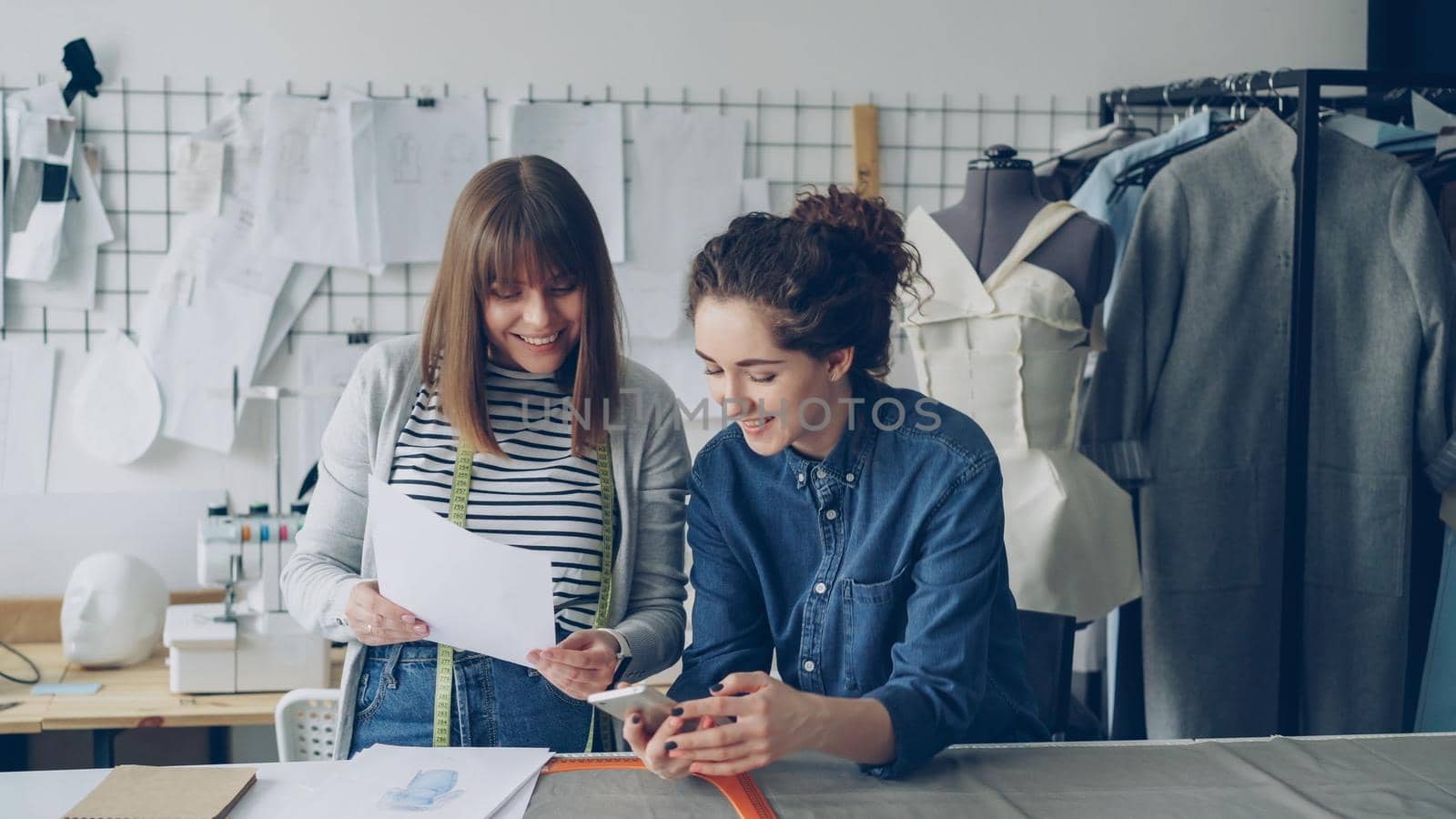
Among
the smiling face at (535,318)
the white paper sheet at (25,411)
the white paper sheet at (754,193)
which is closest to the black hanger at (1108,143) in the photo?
the white paper sheet at (754,193)

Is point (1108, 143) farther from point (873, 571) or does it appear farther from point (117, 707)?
point (117, 707)

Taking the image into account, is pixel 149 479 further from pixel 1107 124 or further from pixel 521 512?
pixel 1107 124

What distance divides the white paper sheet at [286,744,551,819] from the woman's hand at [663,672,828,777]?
0.17m

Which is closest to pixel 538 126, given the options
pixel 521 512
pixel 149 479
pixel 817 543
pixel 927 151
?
pixel 927 151

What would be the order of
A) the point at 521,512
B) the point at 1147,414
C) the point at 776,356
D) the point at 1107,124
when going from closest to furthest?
1. the point at 776,356
2. the point at 521,512
3. the point at 1147,414
4. the point at 1107,124

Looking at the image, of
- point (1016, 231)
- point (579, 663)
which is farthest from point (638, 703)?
point (1016, 231)

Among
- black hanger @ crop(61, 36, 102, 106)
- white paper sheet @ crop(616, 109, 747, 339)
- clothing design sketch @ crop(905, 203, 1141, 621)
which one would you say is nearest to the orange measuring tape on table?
clothing design sketch @ crop(905, 203, 1141, 621)

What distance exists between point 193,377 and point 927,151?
152 cm

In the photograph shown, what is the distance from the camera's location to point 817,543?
1.41m

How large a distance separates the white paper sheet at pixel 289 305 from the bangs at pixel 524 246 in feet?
3.77

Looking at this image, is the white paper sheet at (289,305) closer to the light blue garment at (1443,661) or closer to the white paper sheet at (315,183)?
the white paper sheet at (315,183)

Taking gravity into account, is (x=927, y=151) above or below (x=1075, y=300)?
above

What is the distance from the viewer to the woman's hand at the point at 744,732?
1154mm

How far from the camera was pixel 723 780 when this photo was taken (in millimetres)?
1204
